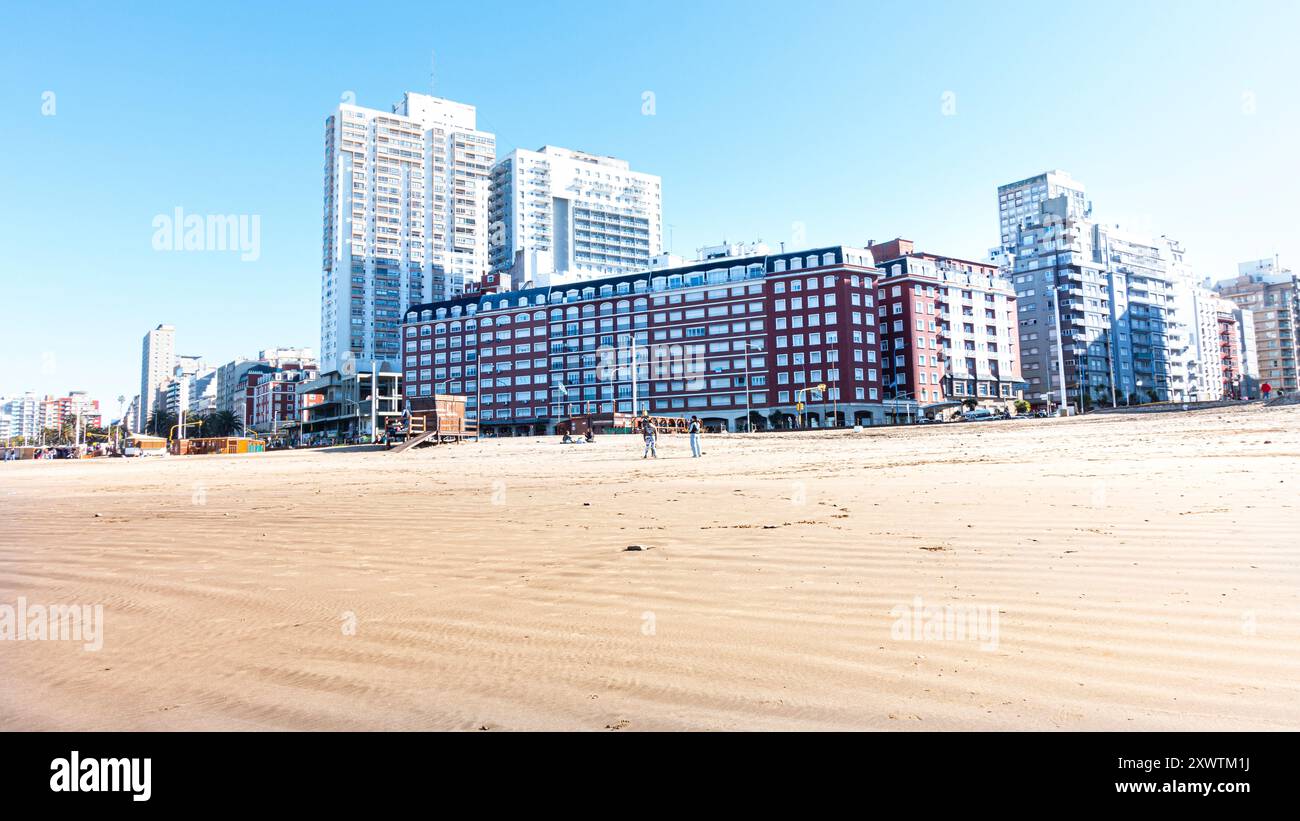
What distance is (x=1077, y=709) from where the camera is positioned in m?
3.37

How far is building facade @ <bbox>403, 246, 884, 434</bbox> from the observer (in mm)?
97375

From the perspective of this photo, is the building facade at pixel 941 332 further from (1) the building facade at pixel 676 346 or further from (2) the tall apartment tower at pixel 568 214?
(2) the tall apartment tower at pixel 568 214

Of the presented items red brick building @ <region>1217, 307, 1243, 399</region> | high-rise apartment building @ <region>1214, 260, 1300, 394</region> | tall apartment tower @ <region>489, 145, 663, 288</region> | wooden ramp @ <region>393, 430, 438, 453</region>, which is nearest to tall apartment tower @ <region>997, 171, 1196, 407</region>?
red brick building @ <region>1217, 307, 1243, 399</region>

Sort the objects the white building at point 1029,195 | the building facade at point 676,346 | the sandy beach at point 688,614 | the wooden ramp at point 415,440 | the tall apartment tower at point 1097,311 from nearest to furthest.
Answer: the sandy beach at point 688,614, the wooden ramp at point 415,440, the building facade at point 676,346, the tall apartment tower at point 1097,311, the white building at point 1029,195

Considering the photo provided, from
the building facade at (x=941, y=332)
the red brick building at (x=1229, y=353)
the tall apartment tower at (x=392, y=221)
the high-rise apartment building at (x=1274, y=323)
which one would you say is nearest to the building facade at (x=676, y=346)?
the building facade at (x=941, y=332)

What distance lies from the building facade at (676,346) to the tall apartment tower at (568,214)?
43.1 m

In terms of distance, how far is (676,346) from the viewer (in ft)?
351

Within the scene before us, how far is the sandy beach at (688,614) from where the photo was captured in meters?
3.55

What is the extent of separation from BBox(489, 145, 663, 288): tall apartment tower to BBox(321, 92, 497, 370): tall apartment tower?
9.08m
